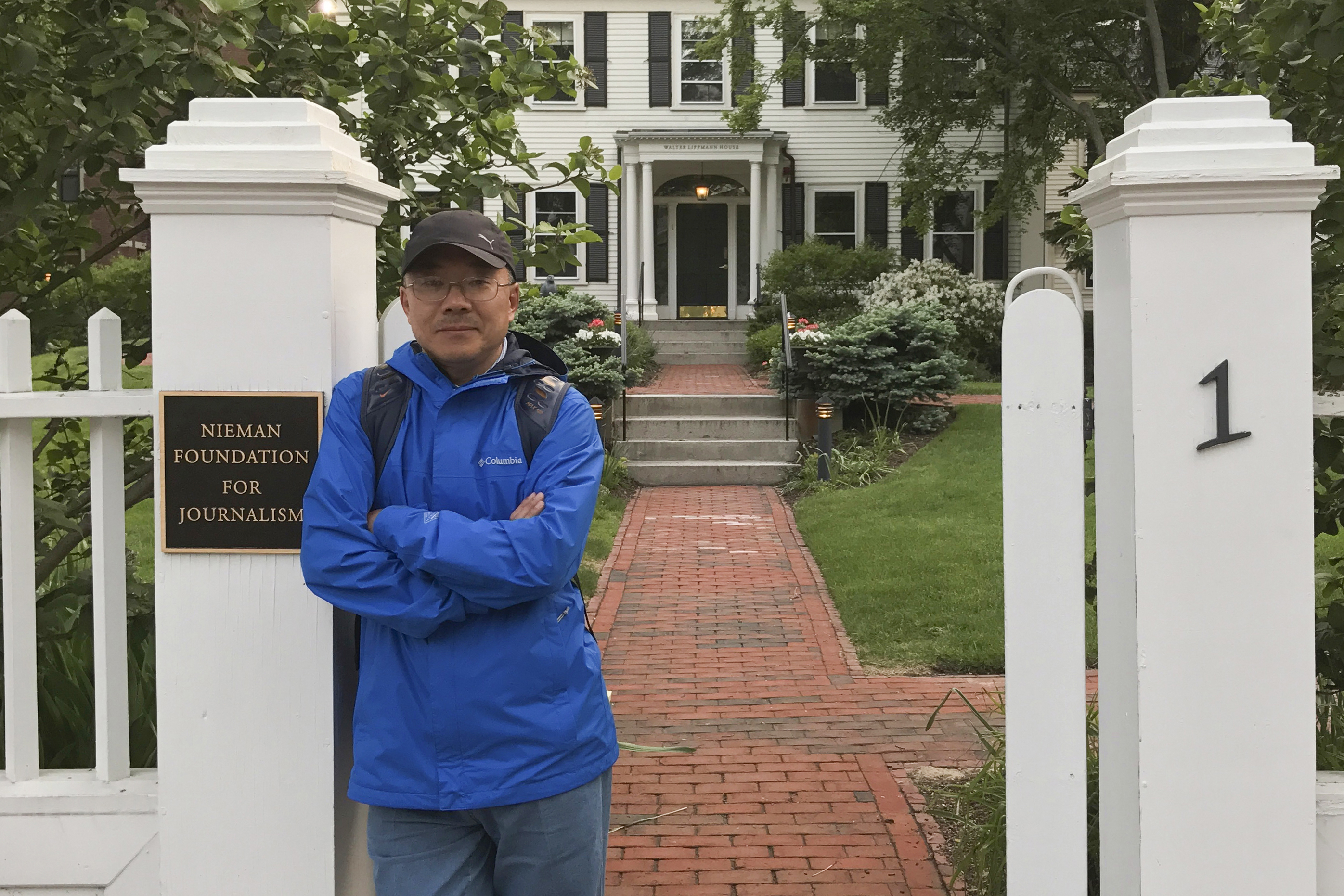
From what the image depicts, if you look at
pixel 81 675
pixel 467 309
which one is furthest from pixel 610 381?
pixel 467 309

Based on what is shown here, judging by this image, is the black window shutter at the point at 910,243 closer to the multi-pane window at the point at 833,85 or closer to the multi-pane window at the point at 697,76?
the multi-pane window at the point at 833,85

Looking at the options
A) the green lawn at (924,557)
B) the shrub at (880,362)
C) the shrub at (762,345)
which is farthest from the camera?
the shrub at (762,345)

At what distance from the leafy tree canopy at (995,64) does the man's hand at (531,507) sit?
15.5m

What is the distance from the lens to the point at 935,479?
11078mm

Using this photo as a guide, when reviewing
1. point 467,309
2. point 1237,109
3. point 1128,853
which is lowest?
point 1128,853

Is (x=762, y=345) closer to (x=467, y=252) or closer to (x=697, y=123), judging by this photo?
(x=697, y=123)

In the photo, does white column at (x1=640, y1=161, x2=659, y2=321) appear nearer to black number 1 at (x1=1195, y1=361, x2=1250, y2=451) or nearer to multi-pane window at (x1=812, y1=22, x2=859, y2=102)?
multi-pane window at (x1=812, y1=22, x2=859, y2=102)

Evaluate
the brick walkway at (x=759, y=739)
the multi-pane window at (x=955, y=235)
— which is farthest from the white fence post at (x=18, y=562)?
the multi-pane window at (x=955, y=235)

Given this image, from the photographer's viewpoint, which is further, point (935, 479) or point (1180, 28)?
point (1180, 28)

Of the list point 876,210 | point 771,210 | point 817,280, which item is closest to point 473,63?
point 817,280

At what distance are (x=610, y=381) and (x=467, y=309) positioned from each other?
10.7 metres

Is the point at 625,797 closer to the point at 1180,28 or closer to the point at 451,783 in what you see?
the point at 451,783

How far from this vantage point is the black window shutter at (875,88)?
18.6 metres

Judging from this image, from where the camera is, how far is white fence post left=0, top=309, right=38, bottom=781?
248 cm
